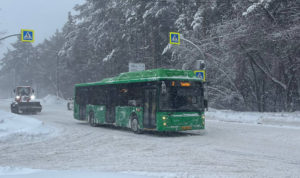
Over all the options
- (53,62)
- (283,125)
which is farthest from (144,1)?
(53,62)

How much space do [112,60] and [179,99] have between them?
36.9 metres

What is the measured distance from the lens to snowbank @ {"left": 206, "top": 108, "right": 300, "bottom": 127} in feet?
68.6

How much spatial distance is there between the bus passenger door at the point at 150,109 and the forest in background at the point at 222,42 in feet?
38.0

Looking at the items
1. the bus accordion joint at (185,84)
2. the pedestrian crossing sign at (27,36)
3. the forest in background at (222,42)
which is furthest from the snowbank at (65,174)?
the pedestrian crossing sign at (27,36)

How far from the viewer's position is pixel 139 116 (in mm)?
17969

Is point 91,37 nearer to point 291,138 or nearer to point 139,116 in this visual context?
point 139,116

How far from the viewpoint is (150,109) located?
1717cm

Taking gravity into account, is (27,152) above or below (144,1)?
below

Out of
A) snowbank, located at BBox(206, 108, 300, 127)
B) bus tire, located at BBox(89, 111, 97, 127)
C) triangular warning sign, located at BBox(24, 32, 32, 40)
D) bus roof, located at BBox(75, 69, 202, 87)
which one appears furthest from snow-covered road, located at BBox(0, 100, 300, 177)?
triangular warning sign, located at BBox(24, 32, 32, 40)

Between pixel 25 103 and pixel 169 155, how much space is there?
25.7 metres

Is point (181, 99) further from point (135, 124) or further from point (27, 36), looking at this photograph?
point (27, 36)

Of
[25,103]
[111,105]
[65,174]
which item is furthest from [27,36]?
[65,174]

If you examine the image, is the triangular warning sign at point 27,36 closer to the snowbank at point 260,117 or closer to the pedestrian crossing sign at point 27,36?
the pedestrian crossing sign at point 27,36

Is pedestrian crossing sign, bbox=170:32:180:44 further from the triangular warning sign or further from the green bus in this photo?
the triangular warning sign
